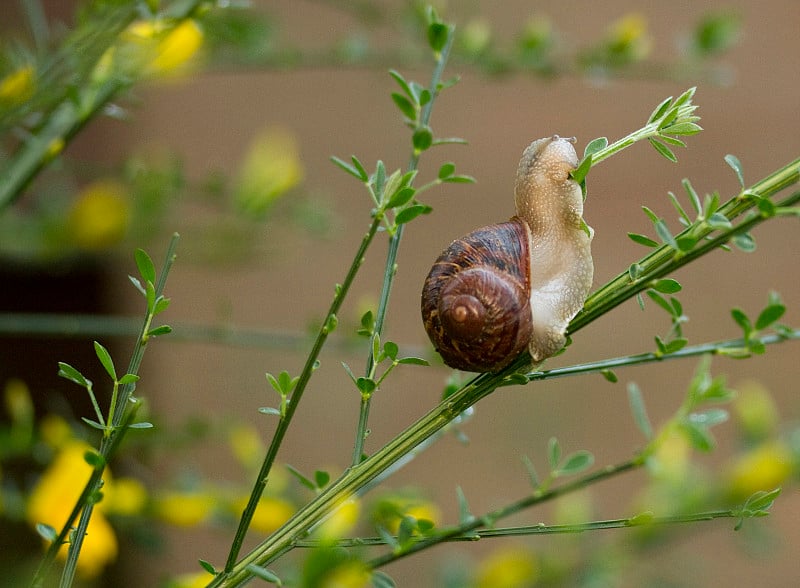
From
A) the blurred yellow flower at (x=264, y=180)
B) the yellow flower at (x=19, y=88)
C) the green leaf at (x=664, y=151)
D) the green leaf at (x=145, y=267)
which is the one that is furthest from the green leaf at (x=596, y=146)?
the blurred yellow flower at (x=264, y=180)

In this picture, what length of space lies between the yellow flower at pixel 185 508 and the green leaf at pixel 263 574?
23cm

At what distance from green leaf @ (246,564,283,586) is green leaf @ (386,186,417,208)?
0.31 ft

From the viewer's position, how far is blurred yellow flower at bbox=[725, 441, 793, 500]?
44cm

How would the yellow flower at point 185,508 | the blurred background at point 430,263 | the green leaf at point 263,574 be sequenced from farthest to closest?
the blurred background at point 430,263
the yellow flower at point 185,508
the green leaf at point 263,574

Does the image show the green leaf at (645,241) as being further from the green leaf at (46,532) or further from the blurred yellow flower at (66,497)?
the blurred yellow flower at (66,497)

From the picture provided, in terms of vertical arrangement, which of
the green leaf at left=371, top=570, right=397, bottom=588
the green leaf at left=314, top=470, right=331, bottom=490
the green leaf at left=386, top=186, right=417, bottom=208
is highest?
the green leaf at left=386, top=186, right=417, bottom=208

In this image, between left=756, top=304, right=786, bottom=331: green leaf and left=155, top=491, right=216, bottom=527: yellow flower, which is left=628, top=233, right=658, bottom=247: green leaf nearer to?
left=756, top=304, right=786, bottom=331: green leaf

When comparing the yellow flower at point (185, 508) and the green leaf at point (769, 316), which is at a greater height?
the yellow flower at point (185, 508)

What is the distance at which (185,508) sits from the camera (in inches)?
17.2

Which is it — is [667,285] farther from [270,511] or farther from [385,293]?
[270,511]

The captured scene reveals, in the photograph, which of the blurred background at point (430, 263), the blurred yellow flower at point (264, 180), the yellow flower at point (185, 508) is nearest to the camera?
the yellow flower at point (185, 508)


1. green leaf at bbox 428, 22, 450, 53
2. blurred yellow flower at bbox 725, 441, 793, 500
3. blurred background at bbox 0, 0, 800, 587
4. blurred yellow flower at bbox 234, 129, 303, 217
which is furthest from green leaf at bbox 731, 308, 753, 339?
blurred background at bbox 0, 0, 800, 587

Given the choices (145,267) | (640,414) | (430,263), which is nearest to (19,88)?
(145,267)

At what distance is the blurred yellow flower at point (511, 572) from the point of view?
456 mm
